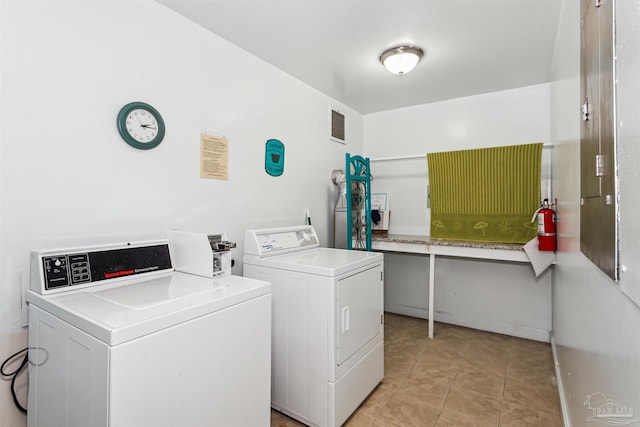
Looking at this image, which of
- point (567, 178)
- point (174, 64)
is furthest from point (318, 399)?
point (174, 64)

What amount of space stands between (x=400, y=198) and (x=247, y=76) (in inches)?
85.8

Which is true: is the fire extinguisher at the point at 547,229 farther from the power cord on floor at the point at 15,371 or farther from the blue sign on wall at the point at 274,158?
the power cord on floor at the point at 15,371

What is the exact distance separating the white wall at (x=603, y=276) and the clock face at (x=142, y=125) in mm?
1947

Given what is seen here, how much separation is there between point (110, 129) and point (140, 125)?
5.9 inches

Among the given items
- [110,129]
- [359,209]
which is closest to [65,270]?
[110,129]

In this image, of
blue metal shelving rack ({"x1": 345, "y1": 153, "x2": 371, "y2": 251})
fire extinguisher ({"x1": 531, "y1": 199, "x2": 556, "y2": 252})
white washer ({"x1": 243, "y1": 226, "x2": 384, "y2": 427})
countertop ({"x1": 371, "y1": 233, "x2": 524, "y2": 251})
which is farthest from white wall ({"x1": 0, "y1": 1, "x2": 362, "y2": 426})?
fire extinguisher ({"x1": 531, "y1": 199, "x2": 556, "y2": 252})

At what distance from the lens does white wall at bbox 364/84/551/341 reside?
Result: 10.0ft

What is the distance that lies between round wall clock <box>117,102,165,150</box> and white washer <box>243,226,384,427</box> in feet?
2.79

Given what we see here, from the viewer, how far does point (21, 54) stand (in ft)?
4.40

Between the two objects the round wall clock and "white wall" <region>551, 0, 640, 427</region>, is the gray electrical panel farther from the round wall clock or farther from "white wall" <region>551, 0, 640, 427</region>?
the round wall clock

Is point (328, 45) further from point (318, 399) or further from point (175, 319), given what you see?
point (318, 399)

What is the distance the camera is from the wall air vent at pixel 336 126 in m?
3.33

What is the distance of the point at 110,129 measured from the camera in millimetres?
1619

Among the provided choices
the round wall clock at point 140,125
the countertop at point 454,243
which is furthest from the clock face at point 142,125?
the countertop at point 454,243
